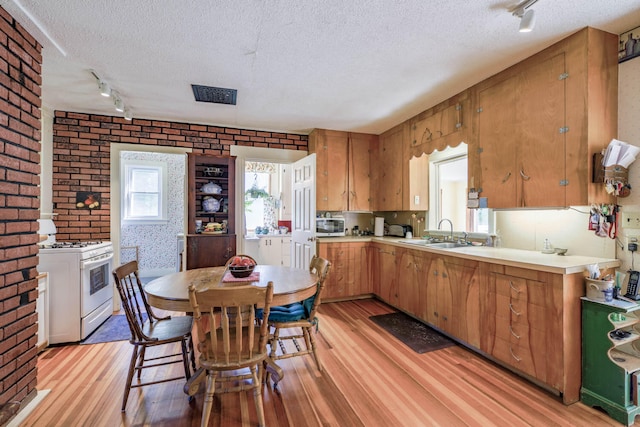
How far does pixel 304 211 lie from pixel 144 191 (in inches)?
132

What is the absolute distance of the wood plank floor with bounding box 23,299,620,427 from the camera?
1762mm

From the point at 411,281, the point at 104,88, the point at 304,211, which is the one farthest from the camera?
the point at 304,211

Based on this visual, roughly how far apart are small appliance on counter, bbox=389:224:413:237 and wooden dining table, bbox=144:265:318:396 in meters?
2.22

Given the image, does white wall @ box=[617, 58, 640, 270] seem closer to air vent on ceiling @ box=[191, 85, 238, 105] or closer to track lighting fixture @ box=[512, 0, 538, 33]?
track lighting fixture @ box=[512, 0, 538, 33]

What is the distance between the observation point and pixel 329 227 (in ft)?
14.1

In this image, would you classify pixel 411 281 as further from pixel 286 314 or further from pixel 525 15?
pixel 525 15

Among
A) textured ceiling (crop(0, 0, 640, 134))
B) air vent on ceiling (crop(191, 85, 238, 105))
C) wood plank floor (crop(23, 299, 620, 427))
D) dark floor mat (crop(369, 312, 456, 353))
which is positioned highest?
textured ceiling (crop(0, 0, 640, 134))

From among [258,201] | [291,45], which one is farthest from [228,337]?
[258,201]

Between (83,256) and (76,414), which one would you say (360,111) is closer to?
(83,256)

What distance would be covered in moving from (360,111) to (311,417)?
316 cm

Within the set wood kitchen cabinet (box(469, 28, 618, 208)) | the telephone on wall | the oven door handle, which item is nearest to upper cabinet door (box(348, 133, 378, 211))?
wood kitchen cabinet (box(469, 28, 618, 208))

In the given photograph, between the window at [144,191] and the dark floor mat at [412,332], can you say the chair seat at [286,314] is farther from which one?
the window at [144,191]

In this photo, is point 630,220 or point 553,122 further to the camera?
point 553,122

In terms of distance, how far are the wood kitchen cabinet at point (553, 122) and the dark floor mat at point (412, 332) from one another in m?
1.44
